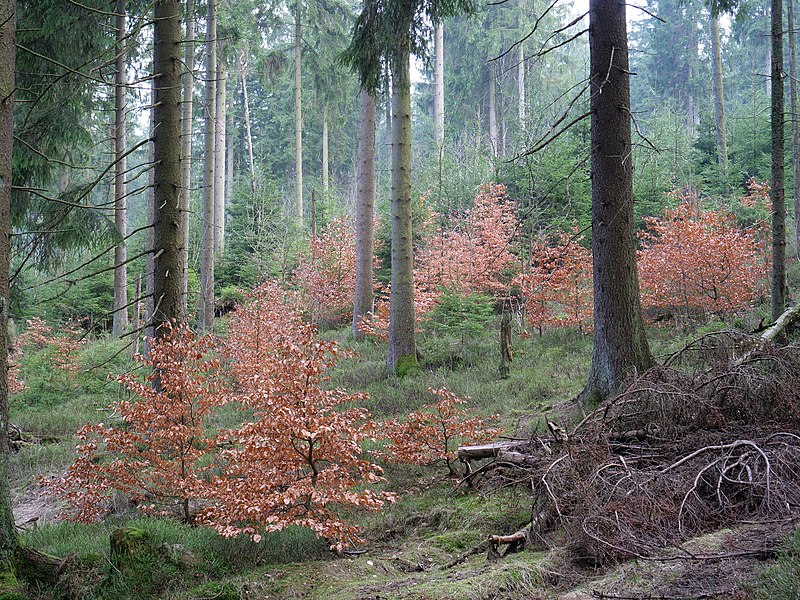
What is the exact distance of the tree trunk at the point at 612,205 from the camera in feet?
23.2

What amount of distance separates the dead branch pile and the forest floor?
7.2 inches

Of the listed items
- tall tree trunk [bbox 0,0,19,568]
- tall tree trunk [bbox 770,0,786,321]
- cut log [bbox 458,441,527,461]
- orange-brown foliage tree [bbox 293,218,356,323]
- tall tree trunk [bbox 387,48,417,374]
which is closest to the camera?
tall tree trunk [bbox 0,0,19,568]

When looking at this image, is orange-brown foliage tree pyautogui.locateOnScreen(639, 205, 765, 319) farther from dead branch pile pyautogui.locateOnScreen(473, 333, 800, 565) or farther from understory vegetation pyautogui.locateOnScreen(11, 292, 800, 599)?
dead branch pile pyautogui.locateOnScreen(473, 333, 800, 565)

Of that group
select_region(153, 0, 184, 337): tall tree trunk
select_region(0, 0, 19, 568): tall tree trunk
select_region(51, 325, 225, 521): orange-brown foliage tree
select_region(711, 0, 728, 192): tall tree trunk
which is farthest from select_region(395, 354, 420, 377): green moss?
select_region(711, 0, 728, 192): tall tree trunk

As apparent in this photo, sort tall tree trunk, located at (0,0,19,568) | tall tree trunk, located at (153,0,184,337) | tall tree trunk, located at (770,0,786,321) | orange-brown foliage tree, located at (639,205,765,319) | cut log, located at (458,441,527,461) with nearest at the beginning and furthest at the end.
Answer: tall tree trunk, located at (0,0,19,568) → cut log, located at (458,441,527,461) → tall tree trunk, located at (153,0,184,337) → tall tree trunk, located at (770,0,786,321) → orange-brown foliage tree, located at (639,205,765,319)

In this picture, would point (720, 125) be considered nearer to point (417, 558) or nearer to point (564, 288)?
point (564, 288)

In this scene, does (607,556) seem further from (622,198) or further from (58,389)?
(58,389)

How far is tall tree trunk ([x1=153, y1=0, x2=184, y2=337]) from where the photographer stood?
291 inches

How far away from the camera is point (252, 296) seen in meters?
14.5

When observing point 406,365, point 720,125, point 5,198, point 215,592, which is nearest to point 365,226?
point 406,365

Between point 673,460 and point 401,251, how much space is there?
26.4 feet

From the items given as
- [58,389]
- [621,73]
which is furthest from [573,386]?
[58,389]

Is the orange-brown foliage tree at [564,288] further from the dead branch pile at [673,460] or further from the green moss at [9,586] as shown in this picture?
the green moss at [9,586]

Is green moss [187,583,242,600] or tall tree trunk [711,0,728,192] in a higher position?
tall tree trunk [711,0,728,192]
